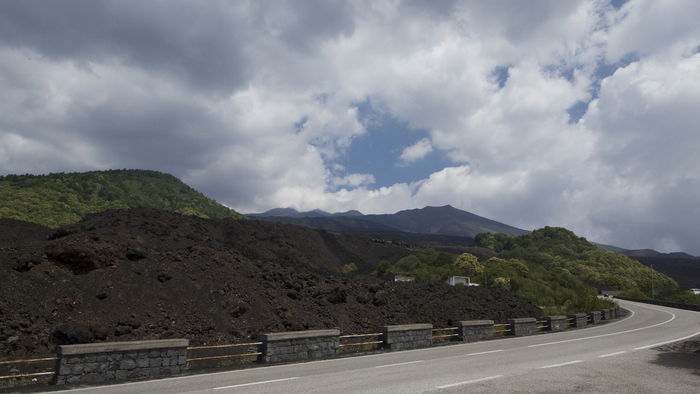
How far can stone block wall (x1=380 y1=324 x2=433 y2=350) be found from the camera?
56.0 feet

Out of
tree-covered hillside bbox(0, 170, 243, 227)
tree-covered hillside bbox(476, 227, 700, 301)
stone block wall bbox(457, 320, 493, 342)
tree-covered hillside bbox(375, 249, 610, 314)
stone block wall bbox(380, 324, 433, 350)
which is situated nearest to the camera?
stone block wall bbox(380, 324, 433, 350)

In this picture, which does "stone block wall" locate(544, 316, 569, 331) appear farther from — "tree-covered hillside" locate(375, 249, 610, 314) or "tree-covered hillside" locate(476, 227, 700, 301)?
"tree-covered hillside" locate(476, 227, 700, 301)

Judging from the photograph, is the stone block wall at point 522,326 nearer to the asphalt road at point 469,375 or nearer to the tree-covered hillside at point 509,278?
the asphalt road at point 469,375

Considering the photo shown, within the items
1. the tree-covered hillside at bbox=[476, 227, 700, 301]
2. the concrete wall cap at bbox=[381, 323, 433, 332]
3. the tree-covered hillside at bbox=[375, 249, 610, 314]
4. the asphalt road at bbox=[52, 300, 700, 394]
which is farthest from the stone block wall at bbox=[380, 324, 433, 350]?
the tree-covered hillside at bbox=[476, 227, 700, 301]

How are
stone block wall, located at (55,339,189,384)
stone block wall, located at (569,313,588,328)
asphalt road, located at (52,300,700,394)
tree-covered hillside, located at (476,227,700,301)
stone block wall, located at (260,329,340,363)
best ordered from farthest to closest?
tree-covered hillside, located at (476,227,700,301) < stone block wall, located at (569,313,588,328) < stone block wall, located at (260,329,340,363) < stone block wall, located at (55,339,189,384) < asphalt road, located at (52,300,700,394)

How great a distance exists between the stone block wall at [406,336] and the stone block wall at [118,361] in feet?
26.2

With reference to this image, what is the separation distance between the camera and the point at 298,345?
14523 mm

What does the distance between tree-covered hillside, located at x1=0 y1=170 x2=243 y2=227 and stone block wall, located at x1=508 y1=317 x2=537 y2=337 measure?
242ft

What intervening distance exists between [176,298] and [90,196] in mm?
88420

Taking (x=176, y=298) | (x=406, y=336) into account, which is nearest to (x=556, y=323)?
(x=406, y=336)

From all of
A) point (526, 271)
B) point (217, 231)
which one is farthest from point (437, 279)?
point (217, 231)

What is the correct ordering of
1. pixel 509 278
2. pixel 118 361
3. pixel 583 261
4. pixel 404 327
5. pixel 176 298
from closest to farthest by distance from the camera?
pixel 118 361 → pixel 404 327 → pixel 176 298 → pixel 509 278 → pixel 583 261

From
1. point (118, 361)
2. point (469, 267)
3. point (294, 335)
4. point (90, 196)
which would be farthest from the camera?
point (90, 196)

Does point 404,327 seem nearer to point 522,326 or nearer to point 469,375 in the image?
point 469,375
